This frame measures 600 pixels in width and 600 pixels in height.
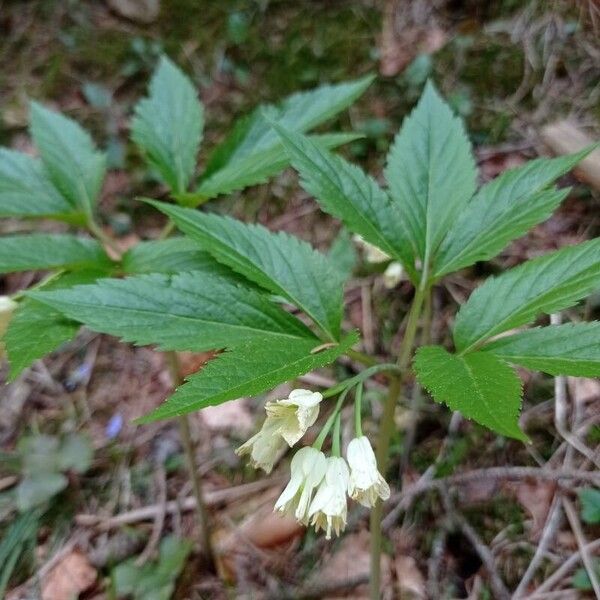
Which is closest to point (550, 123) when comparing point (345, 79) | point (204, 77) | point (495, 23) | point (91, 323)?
point (495, 23)

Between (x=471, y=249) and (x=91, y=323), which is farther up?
(x=91, y=323)

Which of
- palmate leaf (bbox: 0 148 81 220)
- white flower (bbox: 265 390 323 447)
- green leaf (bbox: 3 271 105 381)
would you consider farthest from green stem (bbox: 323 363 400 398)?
palmate leaf (bbox: 0 148 81 220)

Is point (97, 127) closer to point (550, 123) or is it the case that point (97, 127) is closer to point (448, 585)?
point (550, 123)

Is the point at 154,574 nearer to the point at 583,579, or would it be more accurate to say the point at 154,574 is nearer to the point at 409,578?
the point at 409,578

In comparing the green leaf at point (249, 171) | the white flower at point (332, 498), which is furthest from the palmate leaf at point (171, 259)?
the white flower at point (332, 498)

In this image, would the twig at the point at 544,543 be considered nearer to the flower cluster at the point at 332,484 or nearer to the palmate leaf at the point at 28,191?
the flower cluster at the point at 332,484

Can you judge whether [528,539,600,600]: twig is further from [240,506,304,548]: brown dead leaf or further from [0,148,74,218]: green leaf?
[0,148,74,218]: green leaf

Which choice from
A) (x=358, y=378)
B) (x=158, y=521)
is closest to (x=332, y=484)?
(x=358, y=378)
